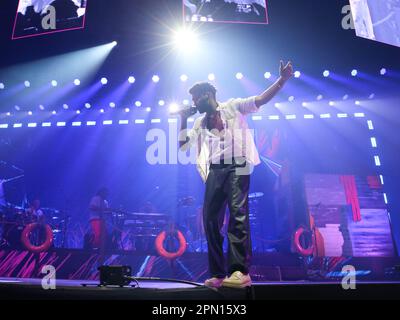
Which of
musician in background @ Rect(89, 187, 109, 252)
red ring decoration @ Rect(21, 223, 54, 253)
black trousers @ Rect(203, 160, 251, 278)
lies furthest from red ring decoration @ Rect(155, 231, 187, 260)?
black trousers @ Rect(203, 160, 251, 278)

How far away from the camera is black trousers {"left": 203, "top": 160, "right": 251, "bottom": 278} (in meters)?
2.24

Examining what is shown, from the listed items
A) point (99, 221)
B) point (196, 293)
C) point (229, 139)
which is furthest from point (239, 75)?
point (196, 293)

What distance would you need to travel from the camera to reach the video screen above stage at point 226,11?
4.95 metres

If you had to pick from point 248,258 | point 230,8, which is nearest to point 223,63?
point 230,8

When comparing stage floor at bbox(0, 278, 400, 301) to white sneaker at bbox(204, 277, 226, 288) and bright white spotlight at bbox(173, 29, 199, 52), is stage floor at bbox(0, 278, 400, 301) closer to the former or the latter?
white sneaker at bbox(204, 277, 226, 288)

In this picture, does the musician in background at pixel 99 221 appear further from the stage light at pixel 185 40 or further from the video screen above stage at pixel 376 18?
the video screen above stage at pixel 376 18

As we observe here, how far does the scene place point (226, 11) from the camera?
4.95 metres

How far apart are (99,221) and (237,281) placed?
5.59 metres

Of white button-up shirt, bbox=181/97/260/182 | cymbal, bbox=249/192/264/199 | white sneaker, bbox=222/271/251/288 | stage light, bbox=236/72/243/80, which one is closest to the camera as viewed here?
white sneaker, bbox=222/271/251/288

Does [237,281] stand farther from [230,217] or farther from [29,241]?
[29,241]

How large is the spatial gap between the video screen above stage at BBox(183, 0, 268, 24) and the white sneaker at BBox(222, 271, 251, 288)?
417 centimetres

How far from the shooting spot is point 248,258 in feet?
7.42

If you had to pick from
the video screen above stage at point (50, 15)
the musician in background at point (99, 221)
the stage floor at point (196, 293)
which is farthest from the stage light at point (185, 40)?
the stage floor at point (196, 293)
